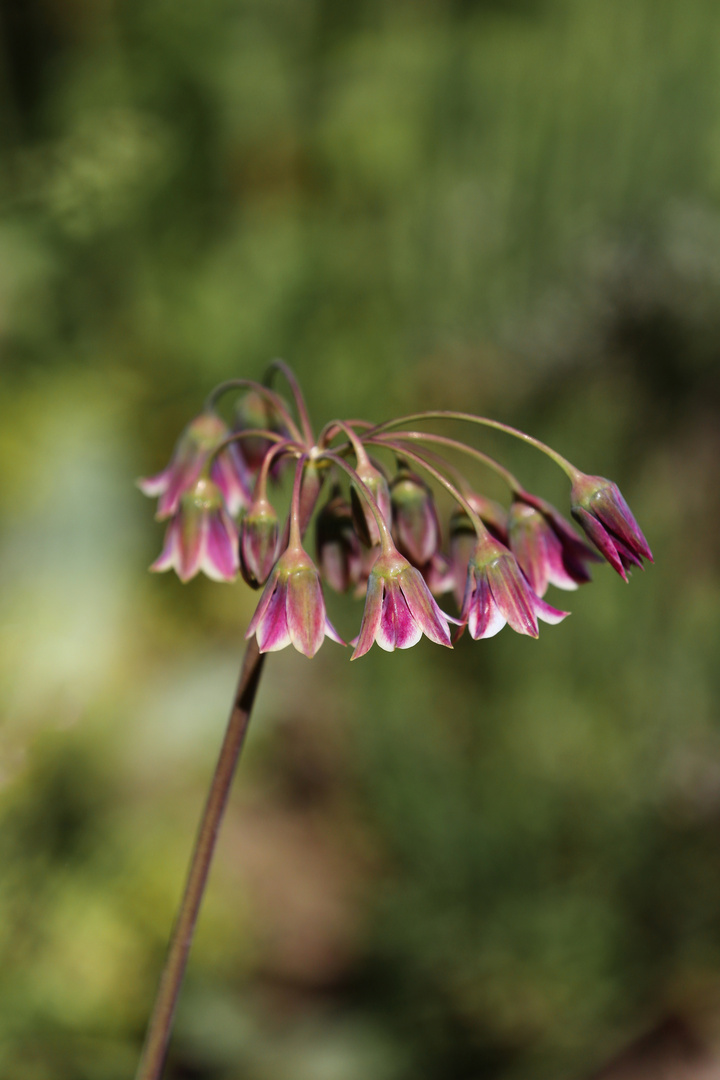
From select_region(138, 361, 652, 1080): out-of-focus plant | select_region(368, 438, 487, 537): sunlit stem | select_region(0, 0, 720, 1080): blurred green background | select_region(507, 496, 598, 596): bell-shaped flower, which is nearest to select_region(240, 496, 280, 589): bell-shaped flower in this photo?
select_region(138, 361, 652, 1080): out-of-focus plant

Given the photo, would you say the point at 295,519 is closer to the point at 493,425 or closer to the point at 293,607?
the point at 293,607

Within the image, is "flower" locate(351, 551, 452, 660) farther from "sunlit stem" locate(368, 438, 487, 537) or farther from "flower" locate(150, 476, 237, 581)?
"flower" locate(150, 476, 237, 581)

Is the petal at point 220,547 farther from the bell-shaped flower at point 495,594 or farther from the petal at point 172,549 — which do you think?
the bell-shaped flower at point 495,594

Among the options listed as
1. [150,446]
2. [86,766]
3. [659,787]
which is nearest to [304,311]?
[150,446]

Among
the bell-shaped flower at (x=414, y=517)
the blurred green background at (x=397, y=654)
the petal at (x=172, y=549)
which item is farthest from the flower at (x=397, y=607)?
the blurred green background at (x=397, y=654)

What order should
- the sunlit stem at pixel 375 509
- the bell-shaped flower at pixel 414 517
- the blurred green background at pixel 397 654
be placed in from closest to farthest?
the sunlit stem at pixel 375 509, the bell-shaped flower at pixel 414 517, the blurred green background at pixel 397 654

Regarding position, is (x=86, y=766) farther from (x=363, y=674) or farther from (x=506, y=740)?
(x=506, y=740)
